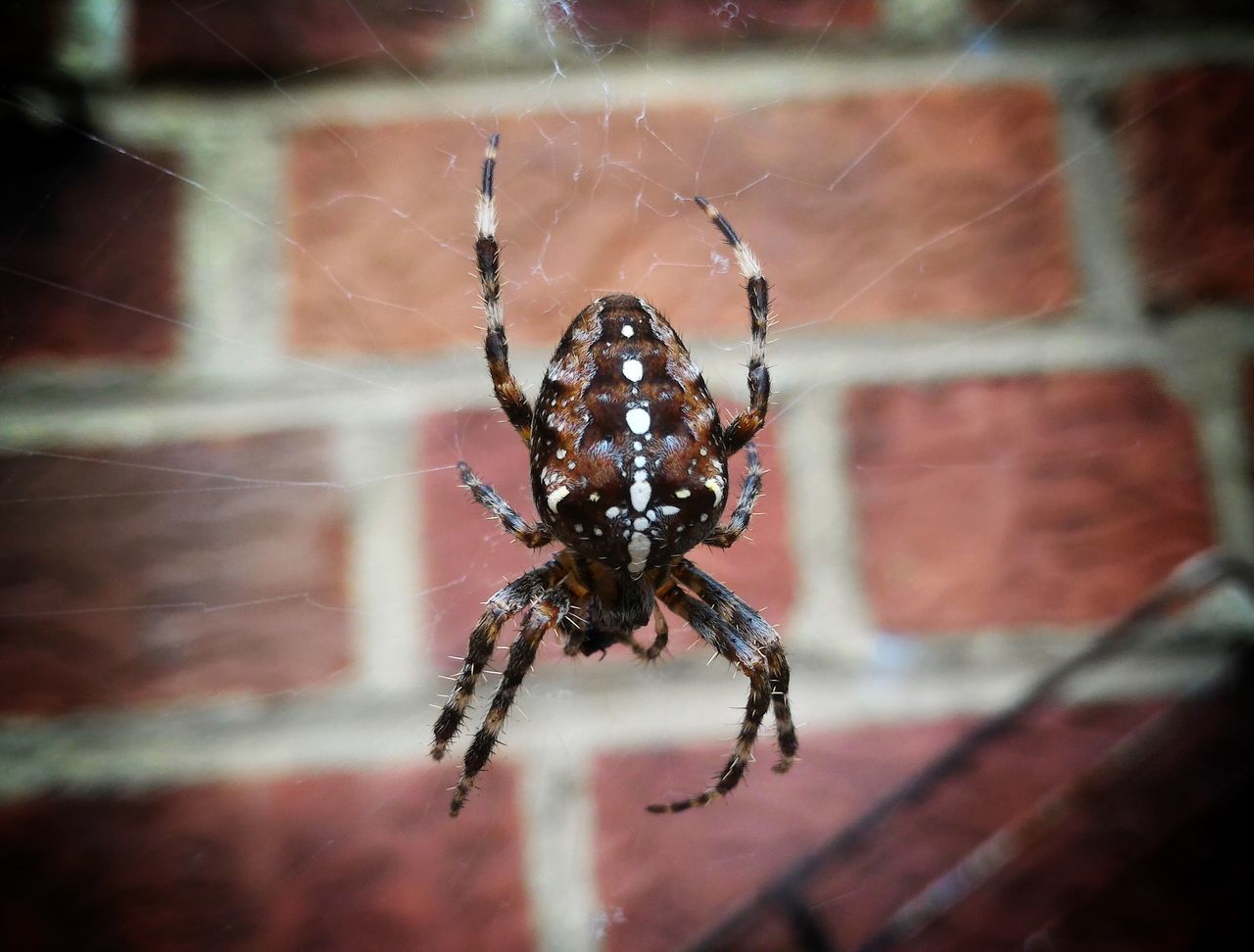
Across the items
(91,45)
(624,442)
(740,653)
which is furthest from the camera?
(91,45)

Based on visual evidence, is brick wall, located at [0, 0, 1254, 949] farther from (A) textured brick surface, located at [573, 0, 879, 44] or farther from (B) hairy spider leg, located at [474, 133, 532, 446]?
(B) hairy spider leg, located at [474, 133, 532, 446]

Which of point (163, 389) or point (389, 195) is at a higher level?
point (389, 195)

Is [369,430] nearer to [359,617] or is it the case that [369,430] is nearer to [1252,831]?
[359,617]

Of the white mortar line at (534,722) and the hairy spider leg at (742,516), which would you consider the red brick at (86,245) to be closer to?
the white mortar line at (534,722)

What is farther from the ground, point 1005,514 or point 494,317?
point 494,317

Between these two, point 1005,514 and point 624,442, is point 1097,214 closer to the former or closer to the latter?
point 1005,514

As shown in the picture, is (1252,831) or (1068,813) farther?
(1068,813)

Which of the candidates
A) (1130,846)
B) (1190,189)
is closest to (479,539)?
(1130,846)

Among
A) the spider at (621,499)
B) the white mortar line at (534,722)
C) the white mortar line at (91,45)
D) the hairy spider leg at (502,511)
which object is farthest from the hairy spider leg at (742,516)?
the white mortar line at (91,45)

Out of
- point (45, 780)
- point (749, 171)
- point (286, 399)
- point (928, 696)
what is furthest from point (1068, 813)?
point (45, 780)

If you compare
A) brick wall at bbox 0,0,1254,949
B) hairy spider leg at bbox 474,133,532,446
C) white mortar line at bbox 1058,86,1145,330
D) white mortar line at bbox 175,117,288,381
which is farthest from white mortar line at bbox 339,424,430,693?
white mortar line at bbox 1058,86,1145,330
